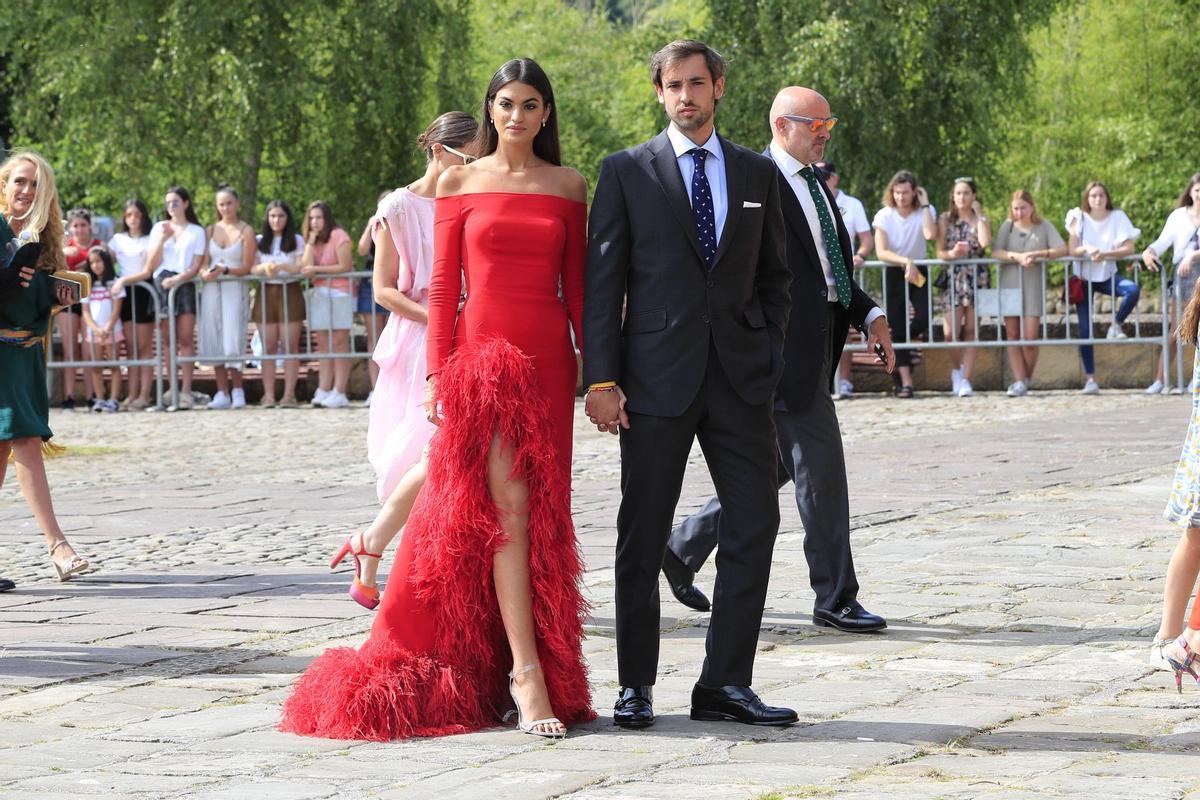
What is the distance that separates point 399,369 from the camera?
7621 mm

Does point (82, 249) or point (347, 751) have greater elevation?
point (82, 249)

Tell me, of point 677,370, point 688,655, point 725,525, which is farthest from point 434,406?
point 688,655

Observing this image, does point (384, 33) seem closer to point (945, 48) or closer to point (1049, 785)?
point (945, 48)

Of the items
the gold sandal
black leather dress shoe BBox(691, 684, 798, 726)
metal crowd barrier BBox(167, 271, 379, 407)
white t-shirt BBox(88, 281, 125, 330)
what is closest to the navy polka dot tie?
black leather dress shoe BBox(691, 684, 798, 726)

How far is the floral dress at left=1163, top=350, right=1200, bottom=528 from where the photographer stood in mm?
5945

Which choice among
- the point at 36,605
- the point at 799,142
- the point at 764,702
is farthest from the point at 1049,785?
the point at 36,605

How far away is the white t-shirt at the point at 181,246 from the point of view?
19.2m

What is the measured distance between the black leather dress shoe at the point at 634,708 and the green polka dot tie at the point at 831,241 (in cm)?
222

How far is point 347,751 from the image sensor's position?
17.4 feet

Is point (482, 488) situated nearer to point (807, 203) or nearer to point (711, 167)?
point (711, 167)

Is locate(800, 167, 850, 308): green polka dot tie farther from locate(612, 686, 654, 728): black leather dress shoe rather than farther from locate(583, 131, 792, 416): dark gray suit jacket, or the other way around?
locate(612, 686, 654, 728): black leather dress shoe

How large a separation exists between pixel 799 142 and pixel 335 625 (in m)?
2.43

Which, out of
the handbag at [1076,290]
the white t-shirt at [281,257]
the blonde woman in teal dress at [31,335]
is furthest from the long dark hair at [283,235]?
the blonde woman in teal dress at [31,335]

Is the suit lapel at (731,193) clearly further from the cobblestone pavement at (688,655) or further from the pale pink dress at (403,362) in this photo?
the pale pink dress at (403,362)
